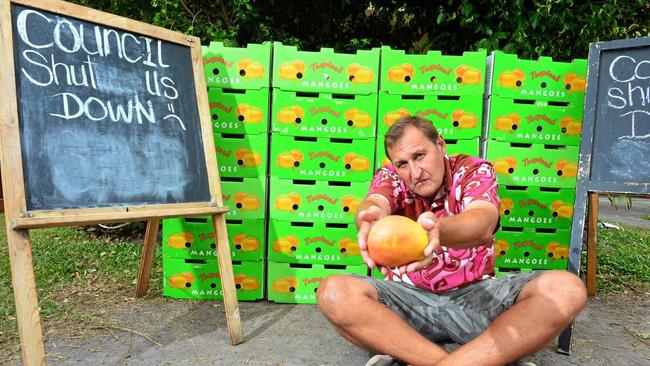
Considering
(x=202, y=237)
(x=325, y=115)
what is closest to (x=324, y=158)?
(x=325, y=115)

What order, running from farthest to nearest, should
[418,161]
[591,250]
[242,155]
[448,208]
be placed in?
[591,250] → [242,155] → [448,208] → [418,161]

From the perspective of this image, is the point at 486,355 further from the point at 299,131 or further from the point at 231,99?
the point at 231,99

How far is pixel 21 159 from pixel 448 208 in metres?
2.10

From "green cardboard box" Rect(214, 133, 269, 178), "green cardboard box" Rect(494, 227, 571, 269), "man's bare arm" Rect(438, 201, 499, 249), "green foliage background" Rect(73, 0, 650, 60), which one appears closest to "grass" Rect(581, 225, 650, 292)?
"green cardboard box" Rect(494, 227, 571, 269)

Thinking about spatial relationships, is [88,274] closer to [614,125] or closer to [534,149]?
[534,149]

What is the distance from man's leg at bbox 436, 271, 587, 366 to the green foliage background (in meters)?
2.90

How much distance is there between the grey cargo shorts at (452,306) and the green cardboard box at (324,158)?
Answer: 114 centimetres

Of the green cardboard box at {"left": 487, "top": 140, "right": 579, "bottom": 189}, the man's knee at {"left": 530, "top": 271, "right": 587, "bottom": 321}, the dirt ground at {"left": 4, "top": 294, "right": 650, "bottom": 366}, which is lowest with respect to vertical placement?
the dirt ground at {"left": 4, "top": 294, "right": 650, "bottom": 366}

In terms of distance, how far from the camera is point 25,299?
6.34 feet

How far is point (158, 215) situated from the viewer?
2.44 meters

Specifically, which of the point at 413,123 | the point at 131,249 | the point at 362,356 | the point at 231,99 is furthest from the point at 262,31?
the point at 362,356

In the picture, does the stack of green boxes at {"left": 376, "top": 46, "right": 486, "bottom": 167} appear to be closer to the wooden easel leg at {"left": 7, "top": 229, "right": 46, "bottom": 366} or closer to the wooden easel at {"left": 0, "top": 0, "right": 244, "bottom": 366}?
the wooden easel at {"left": 0, "top": 0, "right": 244, "bottom": 366}

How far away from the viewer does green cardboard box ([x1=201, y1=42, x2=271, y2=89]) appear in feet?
10.6

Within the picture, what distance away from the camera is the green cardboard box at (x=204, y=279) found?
336cm
